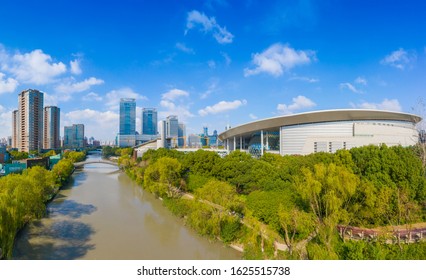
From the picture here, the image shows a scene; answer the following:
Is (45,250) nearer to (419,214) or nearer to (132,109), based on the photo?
(419,214)

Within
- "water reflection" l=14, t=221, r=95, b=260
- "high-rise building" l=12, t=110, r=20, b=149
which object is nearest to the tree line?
"water reflection" l=14, t=221, r=95, b=260

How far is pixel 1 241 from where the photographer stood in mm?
5191

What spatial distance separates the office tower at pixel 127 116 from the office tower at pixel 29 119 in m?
38.5

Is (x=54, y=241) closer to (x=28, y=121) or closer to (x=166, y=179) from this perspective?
(x=166, y=179)

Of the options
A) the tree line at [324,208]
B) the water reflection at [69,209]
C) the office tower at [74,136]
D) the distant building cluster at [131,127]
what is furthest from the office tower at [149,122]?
the tree line at [324,208]

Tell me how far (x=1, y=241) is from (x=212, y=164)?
33.2 feet

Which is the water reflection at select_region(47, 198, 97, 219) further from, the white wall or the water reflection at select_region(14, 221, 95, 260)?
the white wall

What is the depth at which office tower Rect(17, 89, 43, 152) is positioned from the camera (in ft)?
122

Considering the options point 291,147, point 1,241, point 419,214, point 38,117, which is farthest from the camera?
point 38,117

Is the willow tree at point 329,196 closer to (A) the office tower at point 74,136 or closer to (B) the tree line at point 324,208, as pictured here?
(B) the tree line at point 324,208

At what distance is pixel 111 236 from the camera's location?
26.9ft

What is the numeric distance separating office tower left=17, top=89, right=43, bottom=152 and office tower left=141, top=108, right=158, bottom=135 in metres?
42.7

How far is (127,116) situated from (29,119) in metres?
42.9
